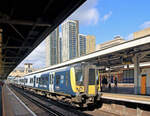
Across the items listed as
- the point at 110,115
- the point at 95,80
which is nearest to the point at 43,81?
the point at 95,80

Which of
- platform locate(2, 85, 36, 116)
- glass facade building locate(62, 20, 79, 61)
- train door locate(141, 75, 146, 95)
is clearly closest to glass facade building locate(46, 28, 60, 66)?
glass facade building locate(62, 20, 79, 61)

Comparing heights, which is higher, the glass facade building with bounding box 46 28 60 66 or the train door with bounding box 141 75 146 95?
the glass facade building with bounding box 46 28 60 66

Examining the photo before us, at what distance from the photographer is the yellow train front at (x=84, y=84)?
1151 centimetres

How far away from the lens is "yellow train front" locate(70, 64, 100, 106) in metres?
11.5

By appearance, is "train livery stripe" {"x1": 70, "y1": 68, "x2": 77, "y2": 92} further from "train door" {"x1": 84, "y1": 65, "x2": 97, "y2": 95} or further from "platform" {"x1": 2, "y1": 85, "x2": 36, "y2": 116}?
"platform" {"x1": 2, "y1": 85, "x2": 36, "y2": 116}

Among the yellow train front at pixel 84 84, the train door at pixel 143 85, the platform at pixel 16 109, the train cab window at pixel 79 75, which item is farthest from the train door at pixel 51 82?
the train door at pixel 143 85

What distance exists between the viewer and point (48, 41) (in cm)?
7988

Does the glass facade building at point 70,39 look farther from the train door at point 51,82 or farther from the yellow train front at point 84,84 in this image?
the yellow train front at point 84,84

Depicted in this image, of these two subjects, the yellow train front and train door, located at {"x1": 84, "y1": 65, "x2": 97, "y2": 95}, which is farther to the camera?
train door, located at {"x1": 84, "y1": 65, "x2": 97, "y2": 95}

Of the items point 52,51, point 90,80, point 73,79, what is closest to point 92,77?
point 90,80

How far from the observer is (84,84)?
38.5ft

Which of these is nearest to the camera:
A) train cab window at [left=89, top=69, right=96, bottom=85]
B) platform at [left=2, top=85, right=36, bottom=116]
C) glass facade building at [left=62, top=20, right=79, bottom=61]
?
platform at [left=2, top=85, right=36, bottom=116]

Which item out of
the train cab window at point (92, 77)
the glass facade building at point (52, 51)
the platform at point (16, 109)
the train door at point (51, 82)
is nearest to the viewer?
the platform at point (16, 109)

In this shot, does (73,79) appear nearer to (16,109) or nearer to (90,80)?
(90,80)
